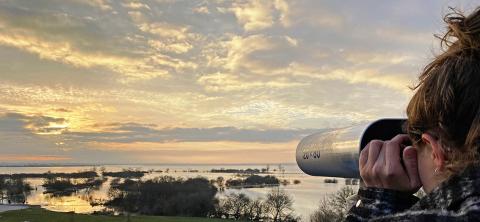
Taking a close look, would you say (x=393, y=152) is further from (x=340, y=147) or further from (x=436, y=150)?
(x=340, y=147)

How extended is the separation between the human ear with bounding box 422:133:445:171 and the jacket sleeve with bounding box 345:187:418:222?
0.27 feet

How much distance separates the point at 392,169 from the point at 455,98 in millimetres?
175

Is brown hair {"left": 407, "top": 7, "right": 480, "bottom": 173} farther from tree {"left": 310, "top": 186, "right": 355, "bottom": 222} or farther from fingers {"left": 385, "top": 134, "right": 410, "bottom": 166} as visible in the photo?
tree {"left": 310, "top": 186, "right": 355, "bottom": 222}

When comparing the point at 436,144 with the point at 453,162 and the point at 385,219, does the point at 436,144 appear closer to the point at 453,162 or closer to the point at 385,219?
the point at 453,162

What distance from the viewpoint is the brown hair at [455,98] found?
0.76 metres

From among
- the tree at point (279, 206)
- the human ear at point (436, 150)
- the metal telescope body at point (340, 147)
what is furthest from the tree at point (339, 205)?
the tree at point (279, 206)

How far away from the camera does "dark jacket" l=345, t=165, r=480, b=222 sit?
0.69 m

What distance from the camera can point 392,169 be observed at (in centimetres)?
87

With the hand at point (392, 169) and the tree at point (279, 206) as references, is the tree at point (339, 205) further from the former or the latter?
the tree at point (279, 206)

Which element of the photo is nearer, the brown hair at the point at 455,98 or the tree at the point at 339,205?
the brown hair at the point at 455,98

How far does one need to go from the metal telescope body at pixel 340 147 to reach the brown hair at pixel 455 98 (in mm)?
289

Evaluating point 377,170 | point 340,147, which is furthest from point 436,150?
point 340,147

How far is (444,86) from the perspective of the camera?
778 millimetres

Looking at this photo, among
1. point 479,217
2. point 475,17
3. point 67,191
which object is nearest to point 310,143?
point 475,17
